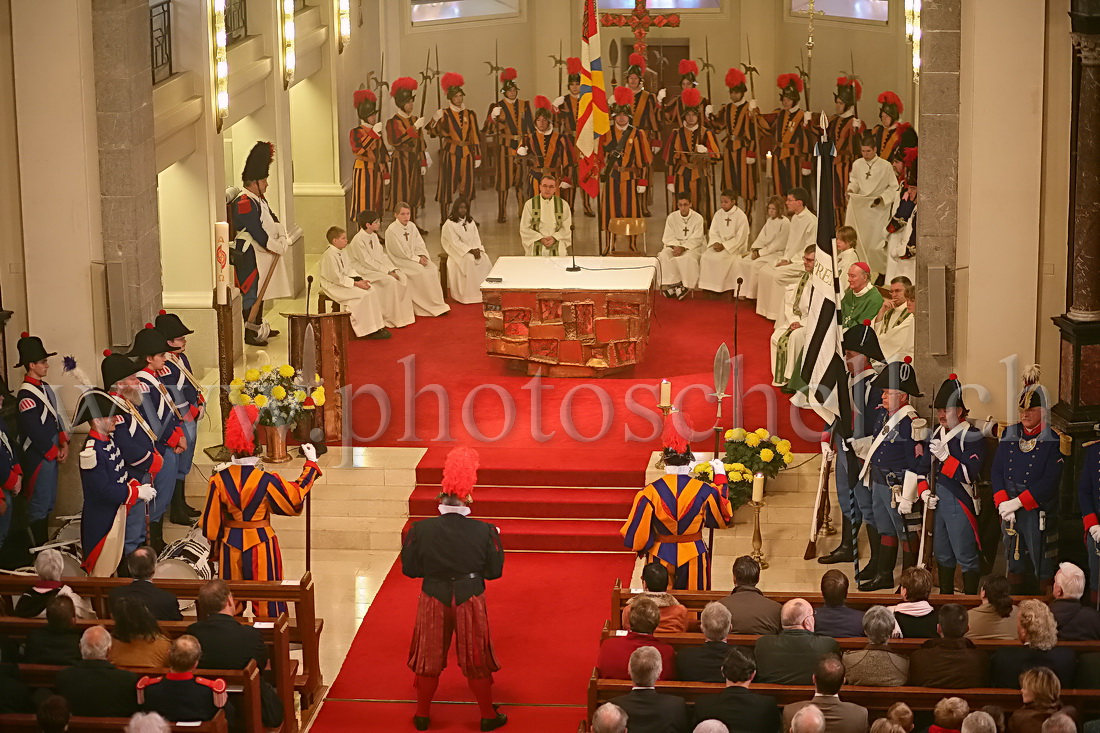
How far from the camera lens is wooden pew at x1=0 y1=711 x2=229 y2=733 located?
846cm

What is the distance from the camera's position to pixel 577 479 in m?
13.3

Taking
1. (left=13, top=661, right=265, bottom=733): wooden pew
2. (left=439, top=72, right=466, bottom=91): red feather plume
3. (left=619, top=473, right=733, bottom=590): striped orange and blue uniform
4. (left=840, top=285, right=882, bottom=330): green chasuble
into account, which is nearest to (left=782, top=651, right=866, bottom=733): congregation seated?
(left=619, top=473, right=733, bottom=590): striped orange and blue uniform


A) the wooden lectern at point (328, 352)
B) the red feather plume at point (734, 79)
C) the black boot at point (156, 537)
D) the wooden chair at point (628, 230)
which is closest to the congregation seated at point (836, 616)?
the black boot at point (156, 537)

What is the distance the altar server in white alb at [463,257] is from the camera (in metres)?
17.8

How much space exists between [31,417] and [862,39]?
13.9m

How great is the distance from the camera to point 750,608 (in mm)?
9586

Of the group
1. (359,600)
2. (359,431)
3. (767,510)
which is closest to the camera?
(359,600)

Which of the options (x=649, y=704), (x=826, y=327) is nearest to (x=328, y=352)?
(x=826, y=327)

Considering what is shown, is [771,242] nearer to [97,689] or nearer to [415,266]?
[415,266]

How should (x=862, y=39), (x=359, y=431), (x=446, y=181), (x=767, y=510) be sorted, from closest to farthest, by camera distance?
(x=767, y=510)
(x=359, y=431)
(x=446, y=181)
(x=862, y=39)

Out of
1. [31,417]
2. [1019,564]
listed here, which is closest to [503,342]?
[31,417]

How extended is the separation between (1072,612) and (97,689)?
501cm

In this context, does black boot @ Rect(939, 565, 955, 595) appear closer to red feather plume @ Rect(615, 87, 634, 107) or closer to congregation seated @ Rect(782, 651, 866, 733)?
congregation seated @ Rect(782, 651, 866, 733)

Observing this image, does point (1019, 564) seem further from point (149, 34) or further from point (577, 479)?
point (149, 34)
